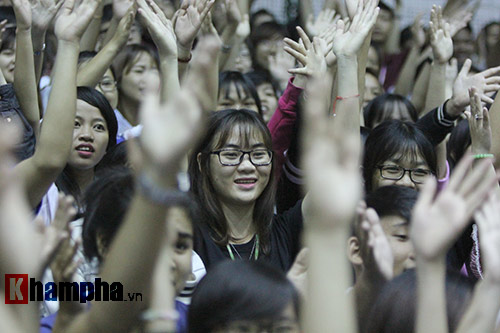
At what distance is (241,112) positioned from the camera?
2.98 m

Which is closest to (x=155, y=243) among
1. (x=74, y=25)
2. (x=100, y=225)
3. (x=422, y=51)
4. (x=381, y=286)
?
(x=100, y=225)

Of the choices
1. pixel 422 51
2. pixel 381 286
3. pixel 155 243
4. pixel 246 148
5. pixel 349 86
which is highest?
pixel 422 51

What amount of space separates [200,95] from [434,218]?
1.71ft

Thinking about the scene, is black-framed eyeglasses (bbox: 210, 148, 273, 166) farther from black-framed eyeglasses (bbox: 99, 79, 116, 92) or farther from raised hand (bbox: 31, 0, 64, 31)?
black-framed eyeglasses (bbox: 99, 79, 116, 92)

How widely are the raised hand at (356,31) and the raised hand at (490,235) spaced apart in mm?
1462

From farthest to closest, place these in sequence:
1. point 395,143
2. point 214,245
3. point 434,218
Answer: point 395,143 < point 214,245 < point 434,218

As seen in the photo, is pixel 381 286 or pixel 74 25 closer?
pixel 381 286

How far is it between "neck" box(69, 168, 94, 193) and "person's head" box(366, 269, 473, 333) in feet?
5.23

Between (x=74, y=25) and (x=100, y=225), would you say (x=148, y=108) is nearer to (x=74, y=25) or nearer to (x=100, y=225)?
(x=100, y=225)

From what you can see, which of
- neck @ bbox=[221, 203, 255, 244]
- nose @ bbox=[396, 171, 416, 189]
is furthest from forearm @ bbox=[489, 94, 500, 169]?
neck @ bbox=[221, 203, 255, 244]

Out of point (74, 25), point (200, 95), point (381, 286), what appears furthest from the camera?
point (74, 25)

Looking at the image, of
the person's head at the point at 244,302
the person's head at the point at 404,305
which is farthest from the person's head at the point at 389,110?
the person's head at the point at 244,302

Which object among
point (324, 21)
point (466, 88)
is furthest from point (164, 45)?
point (324, 21)

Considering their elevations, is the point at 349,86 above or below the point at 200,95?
above
